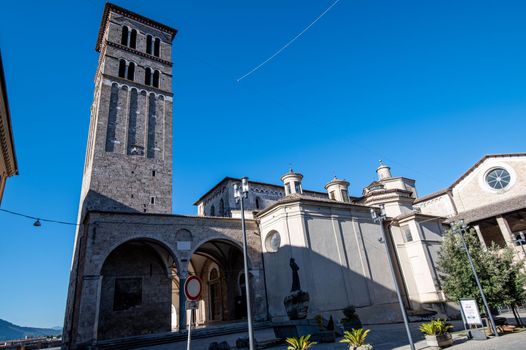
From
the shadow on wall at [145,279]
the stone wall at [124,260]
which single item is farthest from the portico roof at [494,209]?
the shadow on wall at [145,279]

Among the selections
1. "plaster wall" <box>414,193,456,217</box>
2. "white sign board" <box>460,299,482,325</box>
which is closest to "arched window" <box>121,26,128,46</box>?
"white sign board" <box>460,299,482,325</box>

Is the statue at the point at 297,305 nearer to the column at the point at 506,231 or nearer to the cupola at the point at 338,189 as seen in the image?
the cupola at the point at 338,189

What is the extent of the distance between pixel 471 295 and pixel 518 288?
81.1 inches

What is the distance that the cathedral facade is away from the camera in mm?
18719

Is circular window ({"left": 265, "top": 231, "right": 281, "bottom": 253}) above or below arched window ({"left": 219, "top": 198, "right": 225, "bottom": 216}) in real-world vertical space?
below

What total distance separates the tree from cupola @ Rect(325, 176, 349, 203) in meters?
11.0

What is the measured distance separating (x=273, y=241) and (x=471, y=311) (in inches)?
491

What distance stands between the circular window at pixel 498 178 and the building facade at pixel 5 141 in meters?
35.1

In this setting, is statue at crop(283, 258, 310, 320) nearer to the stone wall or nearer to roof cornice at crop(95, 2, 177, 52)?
the stone wall

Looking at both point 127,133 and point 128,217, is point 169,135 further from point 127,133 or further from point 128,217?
point 128,217

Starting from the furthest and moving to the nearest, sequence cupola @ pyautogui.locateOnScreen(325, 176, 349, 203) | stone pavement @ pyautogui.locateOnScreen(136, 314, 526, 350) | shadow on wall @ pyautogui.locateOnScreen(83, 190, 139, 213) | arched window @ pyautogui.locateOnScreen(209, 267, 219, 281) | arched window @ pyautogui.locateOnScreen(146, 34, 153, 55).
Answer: arched window @ pyautogui.locateOnScreen(146, 34, 153, 55) < cupola @ pyautogui.locateOnScreen(325, 176, 349, 203) < arched window @ pyautogui.locateOnScreen(209, 267, 219, 281) < shadow on wall @ pyautogui.locateOnScreen(83, 190, 139, 213) < stone pavement @ pyautogui.locateOnScreen(136, 314, 526, 350)

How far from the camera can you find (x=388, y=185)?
3353 centimetres

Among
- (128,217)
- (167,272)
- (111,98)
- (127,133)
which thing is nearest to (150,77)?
(111,98)

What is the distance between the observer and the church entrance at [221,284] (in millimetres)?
24578
